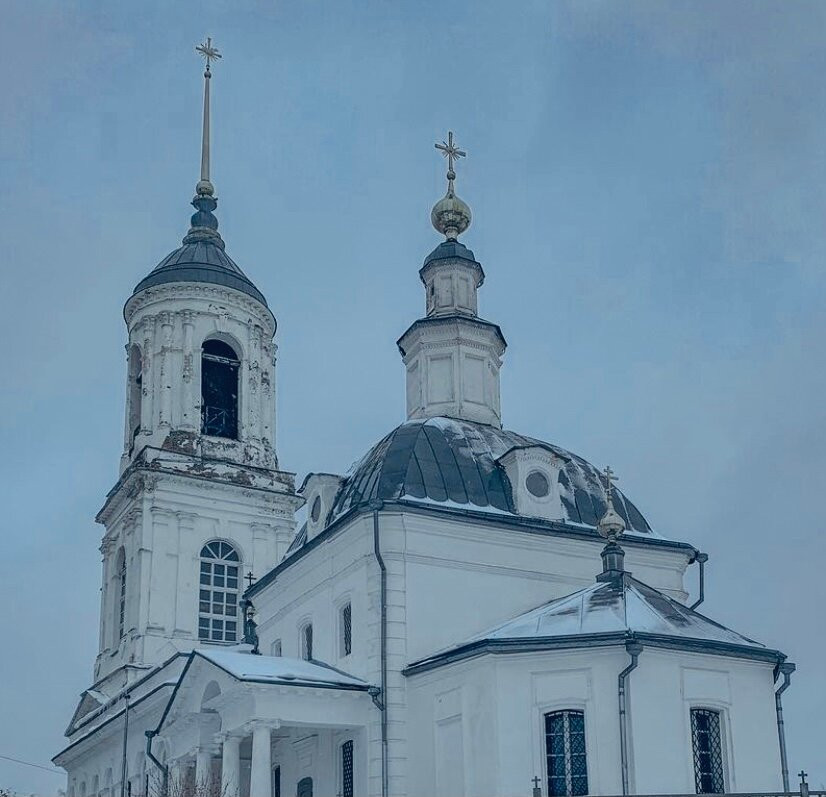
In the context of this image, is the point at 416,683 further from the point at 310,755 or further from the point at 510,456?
the point at 510,456

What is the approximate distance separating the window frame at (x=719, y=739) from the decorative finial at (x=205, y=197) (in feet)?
79.1

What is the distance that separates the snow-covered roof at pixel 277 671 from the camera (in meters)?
20.0

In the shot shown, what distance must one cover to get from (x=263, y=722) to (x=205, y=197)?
23.6 metres

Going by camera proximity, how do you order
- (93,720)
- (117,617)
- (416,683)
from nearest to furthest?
(416,683), (93,720), (117,617)

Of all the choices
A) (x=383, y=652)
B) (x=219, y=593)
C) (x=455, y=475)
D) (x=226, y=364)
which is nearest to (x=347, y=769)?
(x=383, y=652)

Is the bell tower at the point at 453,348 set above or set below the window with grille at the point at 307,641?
above

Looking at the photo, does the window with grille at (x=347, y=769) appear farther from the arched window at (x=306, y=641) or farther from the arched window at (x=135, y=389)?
the arched window at (x=135, y=389)

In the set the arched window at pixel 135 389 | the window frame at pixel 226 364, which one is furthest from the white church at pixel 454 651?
the arched window at pixel 135 389

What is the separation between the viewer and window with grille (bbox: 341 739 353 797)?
69.1 ft

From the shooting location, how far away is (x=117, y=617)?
3475cm

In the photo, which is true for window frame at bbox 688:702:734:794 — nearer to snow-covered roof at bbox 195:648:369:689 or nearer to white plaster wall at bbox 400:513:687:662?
white plaster wall at bbox 400:513:687:662

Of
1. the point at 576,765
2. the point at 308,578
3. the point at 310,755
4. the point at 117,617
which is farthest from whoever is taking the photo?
the point at 117,617

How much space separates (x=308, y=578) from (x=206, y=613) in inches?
410

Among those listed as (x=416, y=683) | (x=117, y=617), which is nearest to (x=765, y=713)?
→ (x=416, y=683)
